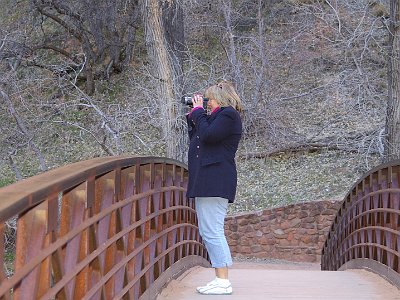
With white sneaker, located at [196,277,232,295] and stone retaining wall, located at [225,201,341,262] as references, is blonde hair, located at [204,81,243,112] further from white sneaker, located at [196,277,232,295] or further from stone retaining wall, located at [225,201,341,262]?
stone retaining wall, located at [225,201,341,262]

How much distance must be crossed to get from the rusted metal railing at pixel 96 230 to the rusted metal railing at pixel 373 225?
1.86 m

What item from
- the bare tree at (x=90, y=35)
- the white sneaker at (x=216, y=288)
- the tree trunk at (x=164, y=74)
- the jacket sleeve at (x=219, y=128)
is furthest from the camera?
the bare tree at (x=90, y=35)

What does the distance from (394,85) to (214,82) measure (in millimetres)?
4214

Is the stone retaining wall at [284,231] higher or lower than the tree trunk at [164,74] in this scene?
lower

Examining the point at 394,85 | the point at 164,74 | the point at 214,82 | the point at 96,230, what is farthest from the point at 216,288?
the point at 214,82

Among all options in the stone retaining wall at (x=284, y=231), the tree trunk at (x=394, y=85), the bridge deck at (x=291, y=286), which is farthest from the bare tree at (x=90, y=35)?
the bridge deck at (x=291, y=286)

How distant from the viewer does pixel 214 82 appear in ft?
49.9

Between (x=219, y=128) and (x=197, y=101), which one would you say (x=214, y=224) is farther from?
(x=197, y=101)

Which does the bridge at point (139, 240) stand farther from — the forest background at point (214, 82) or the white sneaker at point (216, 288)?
the forest background at point (214, 82)

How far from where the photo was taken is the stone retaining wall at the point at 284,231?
47.8 feet

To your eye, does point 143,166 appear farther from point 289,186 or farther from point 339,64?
point 339,64

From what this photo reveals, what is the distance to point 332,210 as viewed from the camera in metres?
14.5

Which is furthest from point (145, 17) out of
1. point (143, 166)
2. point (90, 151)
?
point (143, 166)

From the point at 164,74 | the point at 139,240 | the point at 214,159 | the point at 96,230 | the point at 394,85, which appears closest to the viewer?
the point at 96,230
